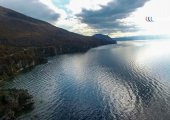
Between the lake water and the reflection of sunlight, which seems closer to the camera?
the lake water

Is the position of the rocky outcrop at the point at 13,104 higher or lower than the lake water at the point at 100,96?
higher

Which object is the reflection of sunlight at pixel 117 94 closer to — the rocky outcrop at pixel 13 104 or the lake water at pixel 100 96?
the lake water at pixel 100 96

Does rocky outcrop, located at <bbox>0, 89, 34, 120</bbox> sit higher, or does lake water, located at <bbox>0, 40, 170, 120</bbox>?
rocky outcrop, located at <bbox>0, 89, 34, 120</bbox>

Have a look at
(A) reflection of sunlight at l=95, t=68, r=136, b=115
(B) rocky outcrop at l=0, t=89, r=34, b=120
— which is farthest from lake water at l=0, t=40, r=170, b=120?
(B) rocky outcrop at l=0, t=89, r=34, b=120

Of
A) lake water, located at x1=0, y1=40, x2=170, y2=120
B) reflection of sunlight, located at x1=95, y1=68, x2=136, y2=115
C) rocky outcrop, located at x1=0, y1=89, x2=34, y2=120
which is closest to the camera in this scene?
rocky outcrop, located at x1=0, y1=89, x2=34, y2=120

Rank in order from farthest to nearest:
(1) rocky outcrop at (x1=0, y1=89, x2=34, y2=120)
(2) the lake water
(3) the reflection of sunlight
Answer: (3) the reflection of sunlight
(2) the lake water
(1) rocky outcrop at (x1=0, y1=89, x2=34, y2=120)

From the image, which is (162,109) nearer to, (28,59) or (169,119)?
(169,119)

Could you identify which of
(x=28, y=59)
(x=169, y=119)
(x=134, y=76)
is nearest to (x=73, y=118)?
(x=169, y=119)

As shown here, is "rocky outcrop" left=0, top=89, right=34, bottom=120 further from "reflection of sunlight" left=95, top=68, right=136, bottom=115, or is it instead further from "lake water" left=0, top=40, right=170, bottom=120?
"reflection of sunlight" left=95, top=68, right=136, bottom=115

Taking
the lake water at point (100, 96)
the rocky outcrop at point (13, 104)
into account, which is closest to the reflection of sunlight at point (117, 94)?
the lake water at point (100, 96)

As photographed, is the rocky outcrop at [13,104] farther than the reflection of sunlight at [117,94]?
No

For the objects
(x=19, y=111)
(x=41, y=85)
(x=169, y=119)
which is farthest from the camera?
(x=41, y=85)
